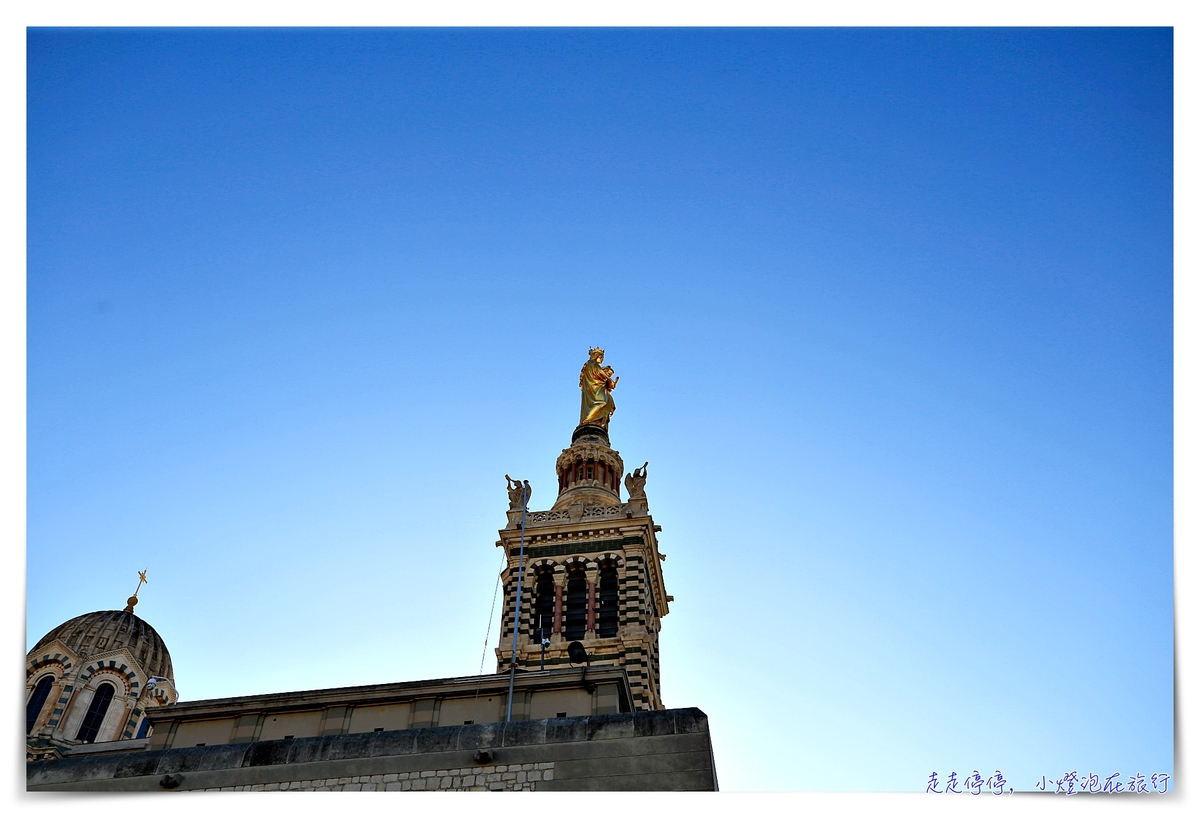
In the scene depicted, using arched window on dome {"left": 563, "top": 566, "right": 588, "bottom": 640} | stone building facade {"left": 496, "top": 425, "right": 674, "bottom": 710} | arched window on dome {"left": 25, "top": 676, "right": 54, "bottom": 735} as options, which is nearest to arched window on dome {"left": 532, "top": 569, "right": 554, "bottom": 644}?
stone building facade {"left": 496, "top": 425, "right": 674, "bottom": 710}

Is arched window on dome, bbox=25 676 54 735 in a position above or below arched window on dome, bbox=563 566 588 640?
below

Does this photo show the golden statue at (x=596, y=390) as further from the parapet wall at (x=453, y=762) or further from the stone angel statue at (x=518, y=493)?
the parapet wall at (x=453, y=762)

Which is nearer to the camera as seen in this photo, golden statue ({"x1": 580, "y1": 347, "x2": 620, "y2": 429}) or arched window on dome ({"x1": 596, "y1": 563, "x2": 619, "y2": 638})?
arched window on dome ({"x1": 596, "y1": 563, "x2": 619, "y2": 638})

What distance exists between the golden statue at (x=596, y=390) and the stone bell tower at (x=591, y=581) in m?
3.43

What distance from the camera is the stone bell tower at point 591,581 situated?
39.3m

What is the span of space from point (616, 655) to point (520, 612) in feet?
15.8

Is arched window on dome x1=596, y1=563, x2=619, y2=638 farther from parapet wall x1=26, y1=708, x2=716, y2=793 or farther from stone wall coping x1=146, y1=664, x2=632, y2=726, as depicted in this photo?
parapet wall x1=26, y1=708, x2=716, y2=793

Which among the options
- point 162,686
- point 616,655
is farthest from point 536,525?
point 162,686

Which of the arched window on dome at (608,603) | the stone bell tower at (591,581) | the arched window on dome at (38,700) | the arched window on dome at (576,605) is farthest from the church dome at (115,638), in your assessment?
the arched window on dome at (608,603)

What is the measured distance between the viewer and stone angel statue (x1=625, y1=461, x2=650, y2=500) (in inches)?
1828

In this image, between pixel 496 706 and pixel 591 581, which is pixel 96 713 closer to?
pixel 591 581

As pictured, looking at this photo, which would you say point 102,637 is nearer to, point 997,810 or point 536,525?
point 536,525

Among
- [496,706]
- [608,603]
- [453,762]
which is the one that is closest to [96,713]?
[608,603]

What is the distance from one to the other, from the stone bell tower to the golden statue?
3429 millimetres
